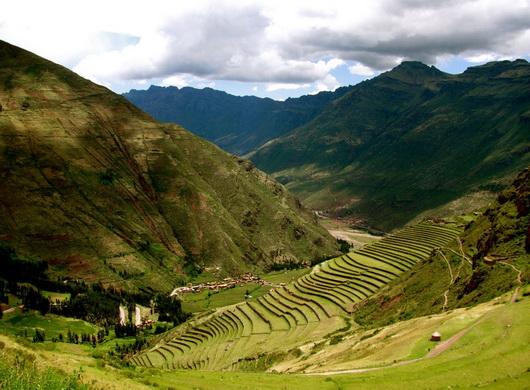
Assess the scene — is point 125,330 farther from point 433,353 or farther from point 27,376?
point 27,376

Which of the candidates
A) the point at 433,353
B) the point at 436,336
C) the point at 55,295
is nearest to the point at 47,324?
the point at 55,295

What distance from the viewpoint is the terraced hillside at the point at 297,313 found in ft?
273

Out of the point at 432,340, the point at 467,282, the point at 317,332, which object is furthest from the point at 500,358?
the point at 317,332

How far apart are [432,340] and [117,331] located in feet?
390

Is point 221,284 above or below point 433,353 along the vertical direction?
below

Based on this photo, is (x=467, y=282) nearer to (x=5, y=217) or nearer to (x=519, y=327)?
(x=519, y=327)

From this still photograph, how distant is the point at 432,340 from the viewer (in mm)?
43719

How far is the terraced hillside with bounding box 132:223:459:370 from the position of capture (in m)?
83.2

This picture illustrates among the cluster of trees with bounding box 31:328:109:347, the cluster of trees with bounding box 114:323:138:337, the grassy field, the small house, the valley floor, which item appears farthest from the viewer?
the grassy field

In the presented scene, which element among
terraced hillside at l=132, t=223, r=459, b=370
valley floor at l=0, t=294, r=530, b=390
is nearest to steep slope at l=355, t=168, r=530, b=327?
terraced hillside at l=132, t=223, r=459, b=370

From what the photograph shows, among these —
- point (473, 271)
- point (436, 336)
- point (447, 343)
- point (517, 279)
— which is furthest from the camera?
point (473, 271)

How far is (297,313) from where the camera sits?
95.8 metres

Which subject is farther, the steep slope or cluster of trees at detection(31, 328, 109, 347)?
cluster of trees at detection(31, 328, 109, 347)

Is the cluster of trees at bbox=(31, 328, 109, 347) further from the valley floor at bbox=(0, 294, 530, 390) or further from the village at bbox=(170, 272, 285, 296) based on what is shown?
the valley floor at bbox=(0, 294, 530, 390)
